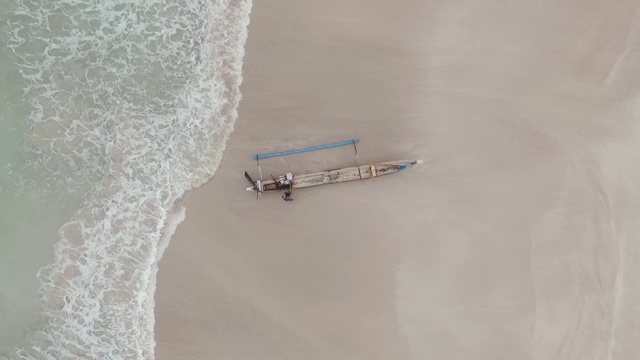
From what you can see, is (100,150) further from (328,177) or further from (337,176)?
(337,176)

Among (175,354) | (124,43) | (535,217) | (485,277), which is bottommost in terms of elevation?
(175,354)

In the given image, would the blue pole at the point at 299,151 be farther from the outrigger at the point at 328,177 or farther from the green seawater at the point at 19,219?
the green seawater at the point at 19,219

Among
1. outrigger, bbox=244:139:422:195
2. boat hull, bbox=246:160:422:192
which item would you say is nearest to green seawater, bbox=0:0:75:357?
outrigger, bbox=244:139:422:195

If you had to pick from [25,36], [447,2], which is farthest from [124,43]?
[447,2]

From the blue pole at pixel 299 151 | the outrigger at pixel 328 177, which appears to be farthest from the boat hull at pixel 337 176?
the blue pole at pixel 299 151

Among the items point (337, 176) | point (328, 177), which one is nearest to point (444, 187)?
point (337, 176)

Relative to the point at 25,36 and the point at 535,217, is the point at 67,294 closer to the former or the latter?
the point at 25,36
